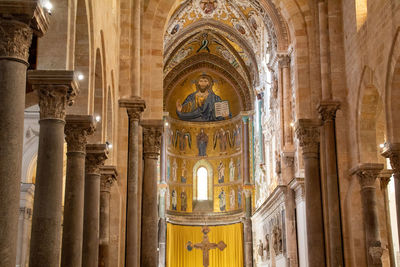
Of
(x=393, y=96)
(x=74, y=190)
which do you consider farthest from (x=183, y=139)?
(x=74, y=190)

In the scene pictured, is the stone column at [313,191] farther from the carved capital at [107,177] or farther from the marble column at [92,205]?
the marble column at [92,205]

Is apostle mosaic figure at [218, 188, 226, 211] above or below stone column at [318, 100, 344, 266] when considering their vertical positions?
above

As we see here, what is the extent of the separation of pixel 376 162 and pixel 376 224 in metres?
1.68

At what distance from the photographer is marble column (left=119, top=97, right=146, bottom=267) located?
668 inches

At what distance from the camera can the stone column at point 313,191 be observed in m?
17.6

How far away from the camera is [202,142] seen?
39.4 metres

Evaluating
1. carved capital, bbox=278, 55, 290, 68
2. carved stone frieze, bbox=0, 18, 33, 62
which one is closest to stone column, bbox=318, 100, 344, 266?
Answer: carved capital, bbox=278, 55, 290, 68

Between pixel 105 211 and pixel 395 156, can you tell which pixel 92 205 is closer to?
pixel 105 211

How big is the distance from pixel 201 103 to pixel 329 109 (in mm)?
22182

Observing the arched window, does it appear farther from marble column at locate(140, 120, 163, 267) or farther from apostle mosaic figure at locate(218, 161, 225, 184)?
marble column at locate(140, 120, 163, 267)

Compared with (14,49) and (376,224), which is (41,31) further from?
(376,224)

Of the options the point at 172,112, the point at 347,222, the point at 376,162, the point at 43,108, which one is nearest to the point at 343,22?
the point at 376,162

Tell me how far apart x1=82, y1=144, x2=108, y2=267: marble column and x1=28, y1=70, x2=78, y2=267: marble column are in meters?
3.92

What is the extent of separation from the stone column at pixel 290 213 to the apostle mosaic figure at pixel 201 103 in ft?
51.4
